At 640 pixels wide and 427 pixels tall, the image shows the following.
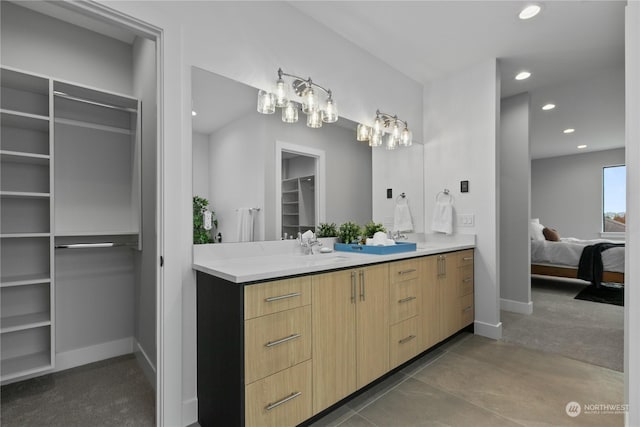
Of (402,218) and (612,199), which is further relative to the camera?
(612,199)

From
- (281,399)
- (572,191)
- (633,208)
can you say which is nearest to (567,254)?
(572,191)

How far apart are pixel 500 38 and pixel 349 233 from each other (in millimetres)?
2105

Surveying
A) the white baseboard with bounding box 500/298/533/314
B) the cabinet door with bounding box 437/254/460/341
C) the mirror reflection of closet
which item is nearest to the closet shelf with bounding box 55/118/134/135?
the mirror reflection of closet

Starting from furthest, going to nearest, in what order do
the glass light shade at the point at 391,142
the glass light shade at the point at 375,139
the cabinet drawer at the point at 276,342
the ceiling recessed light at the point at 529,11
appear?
the glass light shade at the point at 391,142
the glass light shade at the point at 375,139
the ceiling recessed light at the point at 529,11
the cabinet drawer at the point at 276,342

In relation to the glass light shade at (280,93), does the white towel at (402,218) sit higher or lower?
lower

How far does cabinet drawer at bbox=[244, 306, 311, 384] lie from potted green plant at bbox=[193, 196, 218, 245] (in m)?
0.67

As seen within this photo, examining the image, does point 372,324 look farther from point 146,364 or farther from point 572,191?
point 572,191

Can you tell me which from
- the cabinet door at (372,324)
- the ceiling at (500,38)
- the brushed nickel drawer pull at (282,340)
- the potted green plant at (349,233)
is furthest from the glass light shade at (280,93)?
the brushed nickel drawer pull at (282,340)

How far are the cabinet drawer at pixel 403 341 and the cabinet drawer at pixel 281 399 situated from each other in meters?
0.74

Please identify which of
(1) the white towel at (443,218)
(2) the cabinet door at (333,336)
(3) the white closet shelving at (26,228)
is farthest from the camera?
(1) the white towel at (443,218)

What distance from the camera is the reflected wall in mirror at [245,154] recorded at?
189 centimetres

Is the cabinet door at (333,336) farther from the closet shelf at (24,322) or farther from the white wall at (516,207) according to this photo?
the white wall at (516,207)

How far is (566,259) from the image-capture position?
4.92 metres

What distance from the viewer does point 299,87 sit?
228cm
